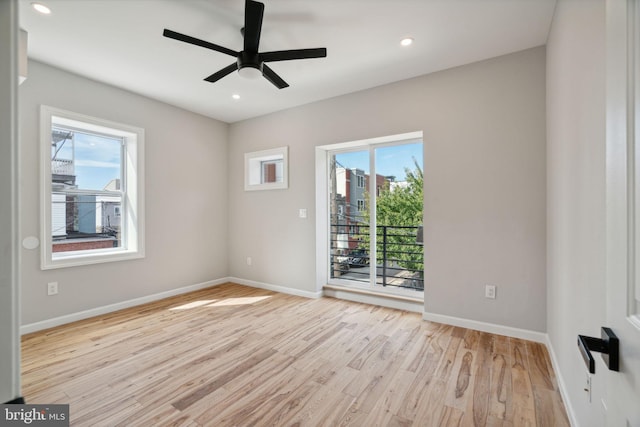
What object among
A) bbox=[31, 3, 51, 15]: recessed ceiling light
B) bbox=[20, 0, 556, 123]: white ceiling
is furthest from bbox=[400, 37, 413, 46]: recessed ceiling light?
bbox=[31, 3, 51, 15]: recessed ceiling light

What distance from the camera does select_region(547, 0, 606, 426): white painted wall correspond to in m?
1.23

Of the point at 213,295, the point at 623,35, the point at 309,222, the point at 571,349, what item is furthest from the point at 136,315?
the point at 623,35

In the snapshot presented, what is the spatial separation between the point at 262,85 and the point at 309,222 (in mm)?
1845

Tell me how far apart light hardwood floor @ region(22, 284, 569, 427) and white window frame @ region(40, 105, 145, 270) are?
72cm

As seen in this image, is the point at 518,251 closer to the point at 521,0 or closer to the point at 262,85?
the point at 521,0

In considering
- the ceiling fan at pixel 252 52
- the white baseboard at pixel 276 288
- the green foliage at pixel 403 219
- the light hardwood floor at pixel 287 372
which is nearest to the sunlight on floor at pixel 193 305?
the light hardwood floor at pixel 287 372

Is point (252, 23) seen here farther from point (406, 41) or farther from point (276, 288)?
point (276, 288)

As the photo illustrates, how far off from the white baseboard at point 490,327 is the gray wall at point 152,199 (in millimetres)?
3376

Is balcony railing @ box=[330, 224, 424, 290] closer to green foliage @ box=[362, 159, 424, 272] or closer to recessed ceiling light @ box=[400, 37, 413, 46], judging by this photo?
green foliage @ box=[362, 159, 424, 272]

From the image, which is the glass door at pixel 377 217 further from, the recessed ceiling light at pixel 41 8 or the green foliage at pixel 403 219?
the recessed ceiling light at pixel 41 8

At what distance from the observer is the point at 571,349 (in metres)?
1.67

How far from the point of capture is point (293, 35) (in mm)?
2484

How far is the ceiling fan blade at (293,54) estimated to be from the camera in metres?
2.15
